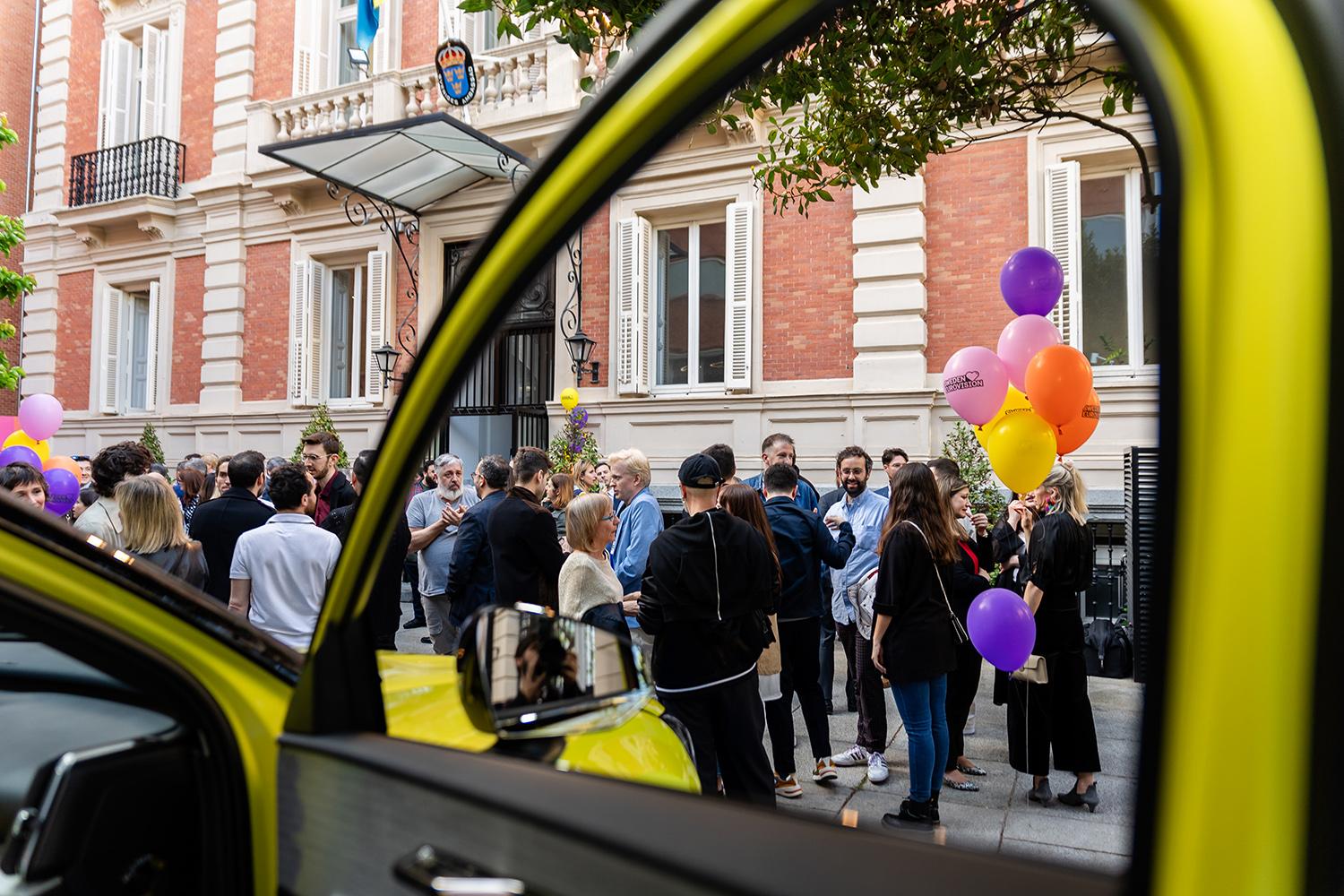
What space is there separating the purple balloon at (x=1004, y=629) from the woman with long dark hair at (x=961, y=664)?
0.49 m

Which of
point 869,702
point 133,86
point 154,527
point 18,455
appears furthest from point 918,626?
point 133,86

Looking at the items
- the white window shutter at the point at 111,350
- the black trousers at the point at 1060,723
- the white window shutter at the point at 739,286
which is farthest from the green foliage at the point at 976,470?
the white window shutter at the point at 111,350

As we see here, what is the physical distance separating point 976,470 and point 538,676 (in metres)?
7.91

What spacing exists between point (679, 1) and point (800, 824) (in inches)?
26.6

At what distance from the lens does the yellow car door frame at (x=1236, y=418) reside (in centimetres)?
43

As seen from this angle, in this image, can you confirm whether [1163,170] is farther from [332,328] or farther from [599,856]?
[332,328]

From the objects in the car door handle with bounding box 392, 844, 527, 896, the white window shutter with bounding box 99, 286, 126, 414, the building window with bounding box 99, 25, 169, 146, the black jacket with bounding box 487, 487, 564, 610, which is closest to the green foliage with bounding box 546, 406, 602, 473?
the black jacket with bounding box 487, 487, 564, 610

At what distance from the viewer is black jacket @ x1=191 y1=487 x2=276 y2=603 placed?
453 cm

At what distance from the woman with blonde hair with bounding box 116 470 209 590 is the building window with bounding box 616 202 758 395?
6838 millimetres

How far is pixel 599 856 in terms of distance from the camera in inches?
28.8

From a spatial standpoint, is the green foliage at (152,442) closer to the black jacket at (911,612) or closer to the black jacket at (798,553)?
the black jacket at (798,553)

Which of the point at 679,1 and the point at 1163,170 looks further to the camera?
the point at 679,1

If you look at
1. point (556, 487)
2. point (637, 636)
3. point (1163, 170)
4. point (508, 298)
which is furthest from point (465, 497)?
point (1163, 170)

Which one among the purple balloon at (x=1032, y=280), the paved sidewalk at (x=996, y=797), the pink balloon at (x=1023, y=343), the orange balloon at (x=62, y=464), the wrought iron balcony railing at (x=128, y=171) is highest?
the wrought iron balcony railing at (x=128, y=171)
